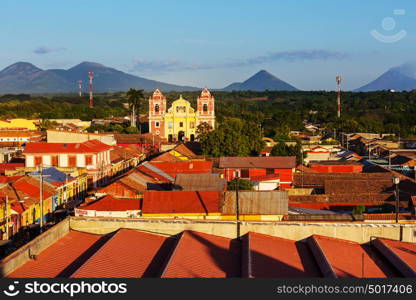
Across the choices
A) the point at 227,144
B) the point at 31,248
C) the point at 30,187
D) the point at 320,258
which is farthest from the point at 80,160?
the point at 320,258

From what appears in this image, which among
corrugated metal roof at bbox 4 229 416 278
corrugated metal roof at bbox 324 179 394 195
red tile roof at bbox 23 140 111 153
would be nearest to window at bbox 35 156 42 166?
red tile roof at bbox 23 140 111 153

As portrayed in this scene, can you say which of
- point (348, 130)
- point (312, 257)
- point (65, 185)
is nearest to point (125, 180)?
point (65, 185)

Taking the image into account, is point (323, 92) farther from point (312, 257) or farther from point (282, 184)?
point (312, 257)

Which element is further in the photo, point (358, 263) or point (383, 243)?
point (383, 243)

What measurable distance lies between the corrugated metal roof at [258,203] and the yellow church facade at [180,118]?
136 ft

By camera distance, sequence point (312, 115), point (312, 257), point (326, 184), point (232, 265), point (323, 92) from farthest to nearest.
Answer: point (323, 92) < point (312, 115) < point (326, 184) < point (312, 257) < point (232, 265)

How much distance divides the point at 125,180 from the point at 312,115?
74.2 m

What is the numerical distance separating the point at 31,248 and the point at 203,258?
3794 mm

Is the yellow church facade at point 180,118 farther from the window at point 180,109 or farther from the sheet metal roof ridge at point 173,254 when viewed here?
the sheet metal roof ridge at point 173,254

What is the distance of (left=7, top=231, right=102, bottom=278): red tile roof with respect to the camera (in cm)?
1257

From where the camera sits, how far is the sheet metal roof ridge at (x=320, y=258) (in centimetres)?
1222

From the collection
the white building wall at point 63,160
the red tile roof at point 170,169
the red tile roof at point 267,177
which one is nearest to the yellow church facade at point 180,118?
the red tile roof at point 170,169

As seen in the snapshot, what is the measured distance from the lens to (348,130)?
72812mm

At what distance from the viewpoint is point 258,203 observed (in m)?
20.0
